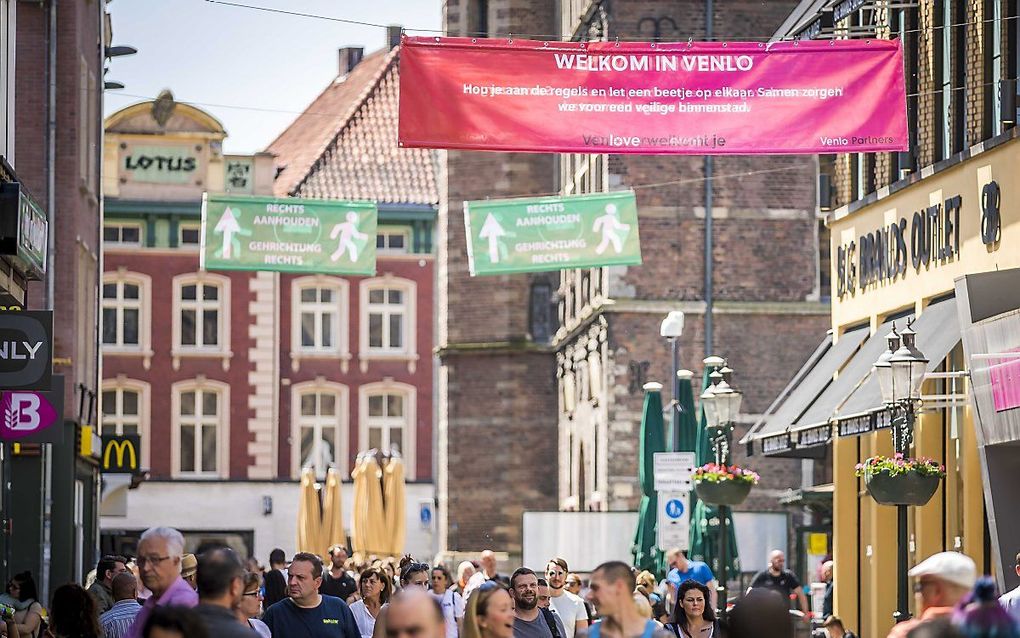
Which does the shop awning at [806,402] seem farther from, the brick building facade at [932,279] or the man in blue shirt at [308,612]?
the man in blue shirt at [308,612]

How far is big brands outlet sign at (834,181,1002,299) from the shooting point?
21.9 meters

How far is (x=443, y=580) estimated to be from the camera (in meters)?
20.7

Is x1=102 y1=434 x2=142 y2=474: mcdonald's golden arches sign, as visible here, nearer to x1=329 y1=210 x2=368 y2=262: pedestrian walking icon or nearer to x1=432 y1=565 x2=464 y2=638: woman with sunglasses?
x1=329 y1=210 x2=368 y2=262: pedestrian walking icon

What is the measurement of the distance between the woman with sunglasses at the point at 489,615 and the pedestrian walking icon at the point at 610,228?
59.4ft

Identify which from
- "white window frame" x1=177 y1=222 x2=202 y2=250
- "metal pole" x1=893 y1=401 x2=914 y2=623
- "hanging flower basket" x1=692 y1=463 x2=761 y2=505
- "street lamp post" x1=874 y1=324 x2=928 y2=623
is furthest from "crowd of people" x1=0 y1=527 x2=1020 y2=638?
"white window frame" x1=177 y1=222 x2=202 y2=250

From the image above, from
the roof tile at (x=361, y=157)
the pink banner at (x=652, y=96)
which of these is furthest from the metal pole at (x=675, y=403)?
the roof tile at (x=361, y=157)

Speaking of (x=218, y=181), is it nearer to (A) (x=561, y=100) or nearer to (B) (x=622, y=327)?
(B) (x=622, y=327)

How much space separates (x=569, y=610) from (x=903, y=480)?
11.4ft

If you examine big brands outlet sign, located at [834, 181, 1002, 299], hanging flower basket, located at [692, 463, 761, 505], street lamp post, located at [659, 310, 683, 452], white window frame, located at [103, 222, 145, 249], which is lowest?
hanging flower basket, located at [692, 463, 761, 505]

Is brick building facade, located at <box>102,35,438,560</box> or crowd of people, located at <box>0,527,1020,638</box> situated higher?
brick building facade, located at <box>102,35,438,560</box>

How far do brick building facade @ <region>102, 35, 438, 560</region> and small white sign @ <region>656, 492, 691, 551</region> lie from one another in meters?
30.5

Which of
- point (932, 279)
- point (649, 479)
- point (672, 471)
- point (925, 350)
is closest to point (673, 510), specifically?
point (672, 471)

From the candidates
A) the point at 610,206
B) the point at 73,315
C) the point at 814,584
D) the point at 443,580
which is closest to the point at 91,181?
the point at 73,315

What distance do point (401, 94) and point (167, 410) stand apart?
41346 millimetres
